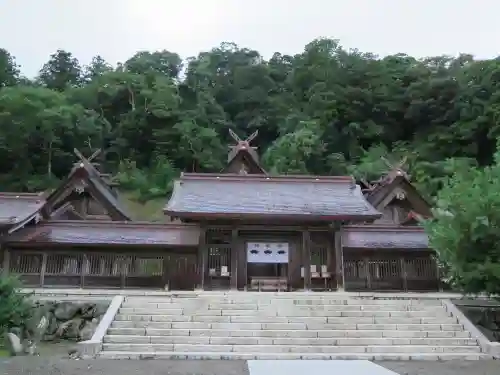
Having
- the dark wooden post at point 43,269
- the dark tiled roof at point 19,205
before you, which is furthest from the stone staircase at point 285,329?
the dark tiled roof at point 19,205

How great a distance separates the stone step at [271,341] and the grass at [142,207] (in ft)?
83.2

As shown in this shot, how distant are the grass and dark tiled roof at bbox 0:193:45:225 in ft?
53.2

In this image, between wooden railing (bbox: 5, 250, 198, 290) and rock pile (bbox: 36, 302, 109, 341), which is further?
wooden railing (bbox: 5, 250, 198, 290)

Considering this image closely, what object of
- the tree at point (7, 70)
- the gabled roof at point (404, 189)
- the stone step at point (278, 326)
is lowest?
the stone step at point (278, 326)

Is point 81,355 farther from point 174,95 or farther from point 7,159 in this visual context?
point 174,95

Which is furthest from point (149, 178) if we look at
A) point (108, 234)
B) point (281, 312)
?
point (281, 312)

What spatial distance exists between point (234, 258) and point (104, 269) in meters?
5.20

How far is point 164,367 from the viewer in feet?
33.3

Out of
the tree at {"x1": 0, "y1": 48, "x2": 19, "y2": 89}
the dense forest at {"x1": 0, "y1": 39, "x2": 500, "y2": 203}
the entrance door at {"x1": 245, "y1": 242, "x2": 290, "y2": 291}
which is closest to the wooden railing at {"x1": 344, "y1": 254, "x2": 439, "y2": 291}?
the entrance door at {"x1": 245, "y1": 242, "x2": 290, "y2": 291}

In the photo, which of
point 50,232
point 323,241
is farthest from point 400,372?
point 50,232

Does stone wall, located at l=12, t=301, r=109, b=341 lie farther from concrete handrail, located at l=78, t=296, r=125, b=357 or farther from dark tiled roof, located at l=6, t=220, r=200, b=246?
dark tiled roof, located at l=6, t=220, r=200, b=246

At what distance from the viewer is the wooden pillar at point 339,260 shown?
60.9 feet

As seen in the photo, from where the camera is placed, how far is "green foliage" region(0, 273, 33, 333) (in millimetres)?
12609

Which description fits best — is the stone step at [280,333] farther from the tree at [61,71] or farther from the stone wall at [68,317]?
the tree at [61,71]
